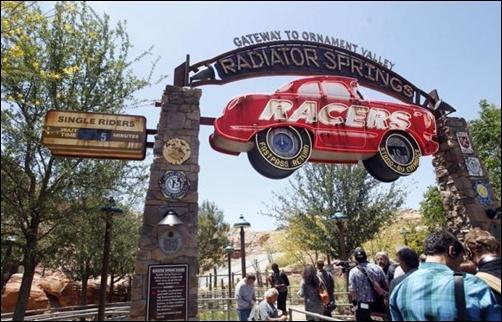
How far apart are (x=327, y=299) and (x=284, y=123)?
153 inches

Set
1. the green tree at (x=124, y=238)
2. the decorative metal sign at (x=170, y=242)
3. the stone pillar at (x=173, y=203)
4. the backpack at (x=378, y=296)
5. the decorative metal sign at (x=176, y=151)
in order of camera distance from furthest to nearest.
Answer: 1. the green tree at (x=124, y=238)
2. the decorative metal sign at (x=176, y=151)
3. the decorative metal sign at (x=170, y=242)
4. the stone pillar at (x=173, y=203)
5. the backpack at (x=378, y=296)

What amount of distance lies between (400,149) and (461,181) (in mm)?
1921

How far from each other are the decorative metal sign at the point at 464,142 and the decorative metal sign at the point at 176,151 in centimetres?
754

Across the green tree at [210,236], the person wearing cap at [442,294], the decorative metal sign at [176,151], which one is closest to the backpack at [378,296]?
the person wearing cap at [442,294]

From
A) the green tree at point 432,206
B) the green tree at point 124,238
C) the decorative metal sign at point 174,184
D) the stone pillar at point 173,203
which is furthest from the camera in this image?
the green tree at point 432,206

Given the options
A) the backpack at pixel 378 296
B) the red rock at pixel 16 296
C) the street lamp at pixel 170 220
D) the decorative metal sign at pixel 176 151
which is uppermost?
the decorative metal sign at pixel 176 151

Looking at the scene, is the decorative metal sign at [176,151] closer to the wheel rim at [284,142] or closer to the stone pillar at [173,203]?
the stone pillar at [173,203]

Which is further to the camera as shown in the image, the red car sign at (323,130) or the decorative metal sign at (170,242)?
the red car sign at (323,130)

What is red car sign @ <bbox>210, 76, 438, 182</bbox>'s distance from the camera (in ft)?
25.6

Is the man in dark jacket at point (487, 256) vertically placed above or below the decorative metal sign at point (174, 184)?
below

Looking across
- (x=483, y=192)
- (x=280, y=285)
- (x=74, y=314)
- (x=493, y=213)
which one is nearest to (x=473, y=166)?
(x=483, y=192)

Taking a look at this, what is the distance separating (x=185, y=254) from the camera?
6.32m

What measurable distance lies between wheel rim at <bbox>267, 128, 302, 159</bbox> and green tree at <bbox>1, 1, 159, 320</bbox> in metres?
3.87

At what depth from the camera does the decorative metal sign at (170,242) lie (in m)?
6.27
